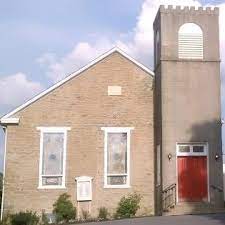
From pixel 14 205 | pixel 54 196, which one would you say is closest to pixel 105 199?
pixel 54 196

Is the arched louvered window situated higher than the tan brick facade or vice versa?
the arched louvered window

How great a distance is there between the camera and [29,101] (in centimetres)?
2525

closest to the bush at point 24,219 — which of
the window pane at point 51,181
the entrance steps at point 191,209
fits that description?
the window pane at point 51,181

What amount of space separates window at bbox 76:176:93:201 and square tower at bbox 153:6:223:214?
10.6 feet

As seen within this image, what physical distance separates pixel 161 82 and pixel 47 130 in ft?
19.6

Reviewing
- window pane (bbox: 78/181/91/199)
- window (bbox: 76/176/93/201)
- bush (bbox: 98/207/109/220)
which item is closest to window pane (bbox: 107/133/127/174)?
window (bbox: 76/176/93/201)

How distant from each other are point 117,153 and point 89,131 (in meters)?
1.74

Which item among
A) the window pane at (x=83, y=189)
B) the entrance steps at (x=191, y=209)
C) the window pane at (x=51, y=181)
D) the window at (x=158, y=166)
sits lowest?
the entrance steps at (x=191, y=209)

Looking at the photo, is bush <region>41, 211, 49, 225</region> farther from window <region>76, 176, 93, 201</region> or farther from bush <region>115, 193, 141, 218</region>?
bush <region>115, 193, 141, 218</region>

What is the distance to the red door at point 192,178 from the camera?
79.0 ft

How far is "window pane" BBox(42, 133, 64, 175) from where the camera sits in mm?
24844

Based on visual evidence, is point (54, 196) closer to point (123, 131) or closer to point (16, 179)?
point (16, 179)

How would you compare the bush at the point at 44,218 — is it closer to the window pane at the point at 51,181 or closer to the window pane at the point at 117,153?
the window pane at the point at 51,181

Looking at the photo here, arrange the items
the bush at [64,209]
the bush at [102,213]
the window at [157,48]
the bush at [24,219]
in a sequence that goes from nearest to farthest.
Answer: the bush at [24,219]
the bush at [102,213]
the bush at [64,209]
the window at [157,48]
